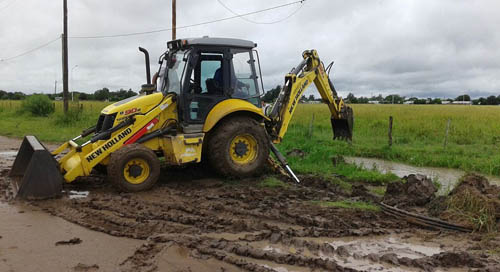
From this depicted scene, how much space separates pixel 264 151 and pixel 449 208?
11.7ft

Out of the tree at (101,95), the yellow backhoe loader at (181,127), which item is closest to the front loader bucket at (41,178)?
the yellow backhoe loader at (181,127)

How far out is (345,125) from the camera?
11859mm

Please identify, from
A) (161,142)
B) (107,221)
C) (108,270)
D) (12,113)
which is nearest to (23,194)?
(107,221)

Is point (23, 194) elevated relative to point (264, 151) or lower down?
lower down

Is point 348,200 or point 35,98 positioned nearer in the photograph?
point 348,200

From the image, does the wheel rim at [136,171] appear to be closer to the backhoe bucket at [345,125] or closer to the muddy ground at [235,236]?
the muddy ground at [235,236]

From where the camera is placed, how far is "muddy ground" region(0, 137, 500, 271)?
4.68 meters

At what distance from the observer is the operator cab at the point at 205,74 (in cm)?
825

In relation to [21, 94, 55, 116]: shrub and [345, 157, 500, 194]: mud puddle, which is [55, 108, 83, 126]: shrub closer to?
[21, 94, 55, 116]: shrub

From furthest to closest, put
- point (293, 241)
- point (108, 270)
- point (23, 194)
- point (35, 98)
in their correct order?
1. point (35, 98)
2. point (23, 194)
3. point (293, 241)
4. point (108, 270)

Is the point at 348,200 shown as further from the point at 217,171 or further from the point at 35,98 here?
the point at 35,98

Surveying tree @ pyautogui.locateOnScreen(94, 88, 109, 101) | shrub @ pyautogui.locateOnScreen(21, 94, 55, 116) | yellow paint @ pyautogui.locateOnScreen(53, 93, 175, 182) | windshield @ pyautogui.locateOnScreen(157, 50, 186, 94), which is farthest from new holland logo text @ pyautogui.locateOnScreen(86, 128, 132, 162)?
tree @ pyautogui.locateOnScreen(94, 88, 109, 101)

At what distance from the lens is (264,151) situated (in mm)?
8789

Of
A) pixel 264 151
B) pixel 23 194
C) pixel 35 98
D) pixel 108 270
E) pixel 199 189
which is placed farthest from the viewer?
pixel 35 98
